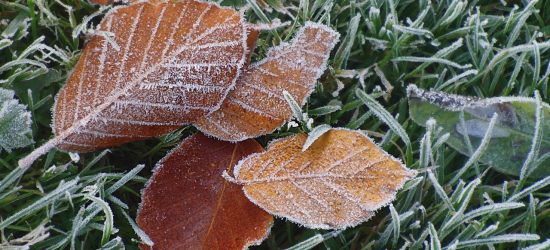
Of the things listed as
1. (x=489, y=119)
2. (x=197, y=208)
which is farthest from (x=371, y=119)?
(x=197, y=208)

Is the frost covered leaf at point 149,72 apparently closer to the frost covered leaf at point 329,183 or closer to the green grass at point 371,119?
the green grass at point 371,119

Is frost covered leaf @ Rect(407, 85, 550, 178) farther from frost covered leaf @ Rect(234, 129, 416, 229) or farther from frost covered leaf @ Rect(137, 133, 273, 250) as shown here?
frost covered leaf @ Rect(137, 133, 273, 250)

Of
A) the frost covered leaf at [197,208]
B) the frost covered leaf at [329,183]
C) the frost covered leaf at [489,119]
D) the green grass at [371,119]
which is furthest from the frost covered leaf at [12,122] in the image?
the frost covered leaf at [489,119]

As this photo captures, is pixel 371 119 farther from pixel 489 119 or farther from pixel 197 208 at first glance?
pixel 197 208

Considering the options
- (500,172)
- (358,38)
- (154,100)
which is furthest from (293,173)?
(500,172)

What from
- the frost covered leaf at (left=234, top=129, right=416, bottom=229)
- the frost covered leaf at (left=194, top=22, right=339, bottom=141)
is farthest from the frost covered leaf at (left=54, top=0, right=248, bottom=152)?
the frost covered leaf at (left=234, top=129, right=416, bottom=229)

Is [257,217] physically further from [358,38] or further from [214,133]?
[358,38]
